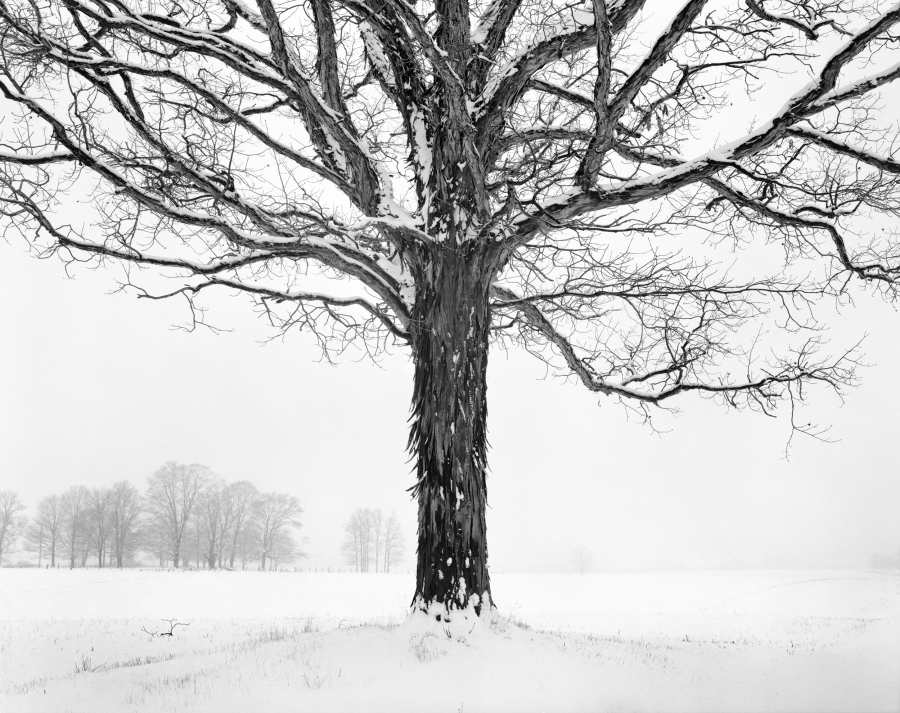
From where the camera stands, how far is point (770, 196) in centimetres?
575

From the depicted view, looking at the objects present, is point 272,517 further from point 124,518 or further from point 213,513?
point 124,518

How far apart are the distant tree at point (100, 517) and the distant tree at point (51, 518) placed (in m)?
1.57

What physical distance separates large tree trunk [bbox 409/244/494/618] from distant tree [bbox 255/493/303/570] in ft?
133

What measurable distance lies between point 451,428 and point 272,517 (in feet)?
137

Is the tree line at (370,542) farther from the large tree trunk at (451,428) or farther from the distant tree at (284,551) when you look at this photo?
the large tree trunk at (451,428)

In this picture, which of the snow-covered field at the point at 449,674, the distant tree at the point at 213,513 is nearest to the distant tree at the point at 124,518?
the distant tree at the point at 213,513

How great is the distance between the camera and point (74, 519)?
3241 centimetres

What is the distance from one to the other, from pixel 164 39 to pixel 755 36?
6.31 metres

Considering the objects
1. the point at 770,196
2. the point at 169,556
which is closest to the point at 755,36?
the point at 770,196

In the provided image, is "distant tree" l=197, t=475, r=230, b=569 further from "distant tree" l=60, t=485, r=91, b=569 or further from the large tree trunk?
the large tree trunk

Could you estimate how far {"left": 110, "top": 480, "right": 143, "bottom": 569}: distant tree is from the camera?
109ft

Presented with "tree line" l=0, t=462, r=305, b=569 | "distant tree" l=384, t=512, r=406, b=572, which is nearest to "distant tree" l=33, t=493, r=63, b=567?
"tree line" l=0, t=462, r=305, b=569

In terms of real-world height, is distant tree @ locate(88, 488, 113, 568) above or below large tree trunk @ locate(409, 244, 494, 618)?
below

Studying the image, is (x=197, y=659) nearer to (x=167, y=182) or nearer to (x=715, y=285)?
(x=167, y=182)
